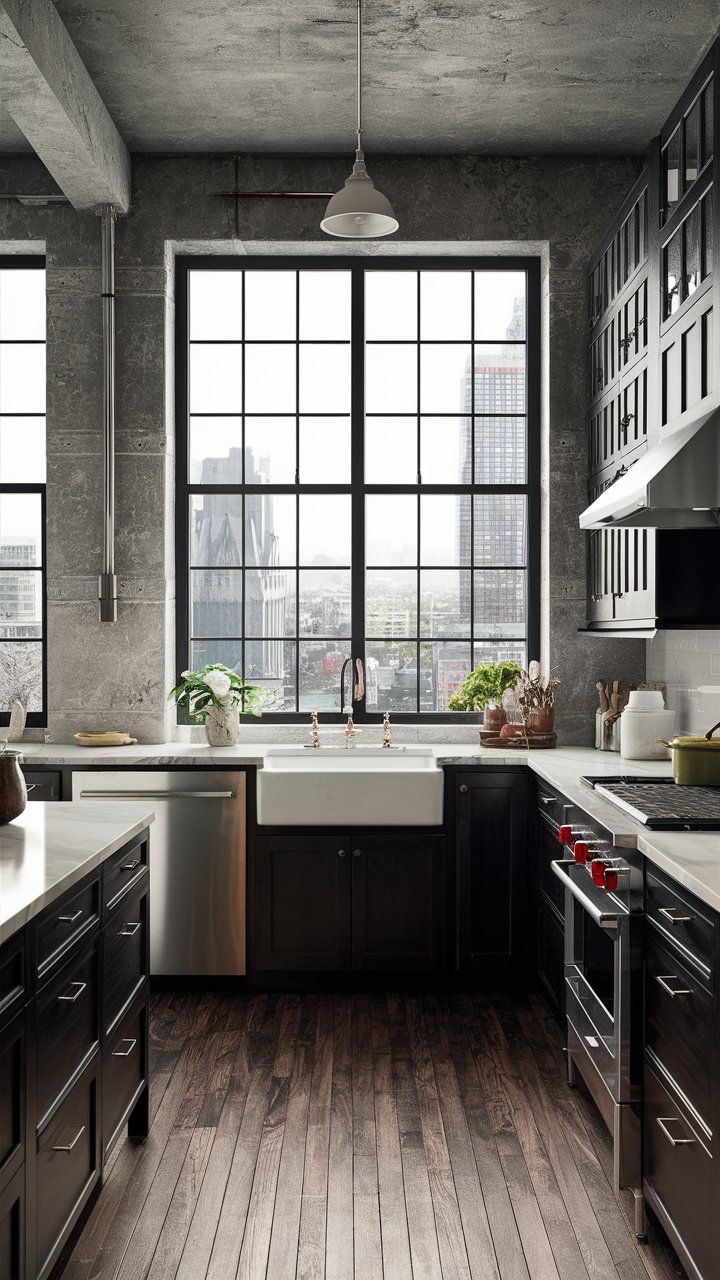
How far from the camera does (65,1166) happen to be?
7.20 ft

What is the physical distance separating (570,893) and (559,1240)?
98cm

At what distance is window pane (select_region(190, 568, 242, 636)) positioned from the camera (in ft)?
16.1

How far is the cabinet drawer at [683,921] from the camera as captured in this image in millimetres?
1998

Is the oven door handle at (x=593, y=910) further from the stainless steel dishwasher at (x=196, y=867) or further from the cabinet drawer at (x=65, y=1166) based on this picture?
the stainless steel dishwasher at (x=196, y=867)

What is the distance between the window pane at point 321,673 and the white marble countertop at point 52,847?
1936mm

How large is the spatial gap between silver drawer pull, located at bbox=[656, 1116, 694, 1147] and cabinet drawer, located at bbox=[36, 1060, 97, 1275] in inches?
50.5

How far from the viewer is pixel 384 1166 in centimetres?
279

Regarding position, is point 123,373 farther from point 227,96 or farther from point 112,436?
point 227,96

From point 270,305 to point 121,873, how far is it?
312 cm

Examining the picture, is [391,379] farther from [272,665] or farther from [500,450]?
[272,665]

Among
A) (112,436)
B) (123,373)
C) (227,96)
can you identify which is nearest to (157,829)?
(112,436)

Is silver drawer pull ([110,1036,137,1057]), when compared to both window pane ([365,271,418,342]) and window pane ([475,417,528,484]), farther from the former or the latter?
window pane ([365,271,418,342])

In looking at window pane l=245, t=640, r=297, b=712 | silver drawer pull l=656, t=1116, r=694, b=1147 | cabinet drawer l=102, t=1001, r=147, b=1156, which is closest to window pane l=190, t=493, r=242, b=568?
window pane l=245, t=640, r=297, b=712

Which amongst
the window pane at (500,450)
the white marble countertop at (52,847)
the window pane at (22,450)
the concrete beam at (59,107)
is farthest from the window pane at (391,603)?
the white marble countertop at (52,847)
